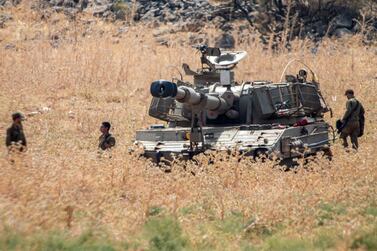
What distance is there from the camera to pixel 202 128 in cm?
1301

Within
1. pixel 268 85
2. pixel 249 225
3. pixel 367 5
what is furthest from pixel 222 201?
pixel 367 5

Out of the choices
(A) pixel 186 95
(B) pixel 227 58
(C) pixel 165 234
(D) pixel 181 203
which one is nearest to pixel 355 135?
(B) pixel 227 58

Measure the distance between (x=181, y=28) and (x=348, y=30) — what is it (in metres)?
6.64

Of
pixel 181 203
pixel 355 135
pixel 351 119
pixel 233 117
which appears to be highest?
pixel 233 117

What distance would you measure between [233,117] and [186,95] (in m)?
2.18

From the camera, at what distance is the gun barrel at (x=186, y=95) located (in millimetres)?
10703

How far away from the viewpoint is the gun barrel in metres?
10.7

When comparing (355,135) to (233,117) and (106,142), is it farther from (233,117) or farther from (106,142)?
(106,142)

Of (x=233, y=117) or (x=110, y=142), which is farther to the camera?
(x=233, y=117)

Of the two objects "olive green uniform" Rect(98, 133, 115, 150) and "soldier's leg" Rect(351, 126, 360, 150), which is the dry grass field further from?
"soldier's leg" Rect(351, 126, 360, 150)

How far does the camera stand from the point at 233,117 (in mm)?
13555

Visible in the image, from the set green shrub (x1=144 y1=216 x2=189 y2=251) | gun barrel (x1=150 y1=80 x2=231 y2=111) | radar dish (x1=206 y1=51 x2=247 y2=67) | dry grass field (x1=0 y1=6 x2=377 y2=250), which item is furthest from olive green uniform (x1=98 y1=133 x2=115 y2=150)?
green shrub (x1=144 y1=216 x2=189 y2=251)

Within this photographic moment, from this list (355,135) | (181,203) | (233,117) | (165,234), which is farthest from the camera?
(355,135)

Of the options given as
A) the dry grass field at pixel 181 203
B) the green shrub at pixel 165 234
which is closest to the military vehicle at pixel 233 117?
the dry grass field at pixel 181 203
